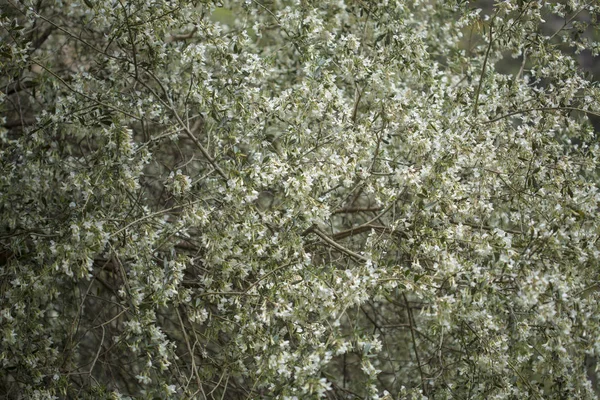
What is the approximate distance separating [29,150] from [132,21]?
0.97 meters

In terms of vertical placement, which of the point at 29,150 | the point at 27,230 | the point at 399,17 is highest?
the point at 399,17

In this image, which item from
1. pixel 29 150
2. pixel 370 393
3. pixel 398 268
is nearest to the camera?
pixel 370 393

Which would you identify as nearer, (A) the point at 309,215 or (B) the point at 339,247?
(A) the point at 309,215

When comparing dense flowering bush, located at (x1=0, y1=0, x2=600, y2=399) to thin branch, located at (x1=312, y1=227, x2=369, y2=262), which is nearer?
dense flowering bush, located at (x1=0, y1=0, x2=600, y2=399)

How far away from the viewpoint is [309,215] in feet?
11.8

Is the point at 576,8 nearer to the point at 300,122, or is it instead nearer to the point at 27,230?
the point at 300,122

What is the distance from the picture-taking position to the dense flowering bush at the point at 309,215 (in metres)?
3.54

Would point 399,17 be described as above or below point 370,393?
above

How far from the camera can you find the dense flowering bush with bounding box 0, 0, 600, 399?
3.54 metres

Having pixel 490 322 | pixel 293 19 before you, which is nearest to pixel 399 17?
pixel 293 19

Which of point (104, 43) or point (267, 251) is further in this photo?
point (104, 43)

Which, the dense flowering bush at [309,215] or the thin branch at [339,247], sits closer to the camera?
the dense flowering bush at [309,215]

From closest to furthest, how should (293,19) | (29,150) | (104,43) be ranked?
(29,150), (293,19), (104,43)

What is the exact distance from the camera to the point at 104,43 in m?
5.65
